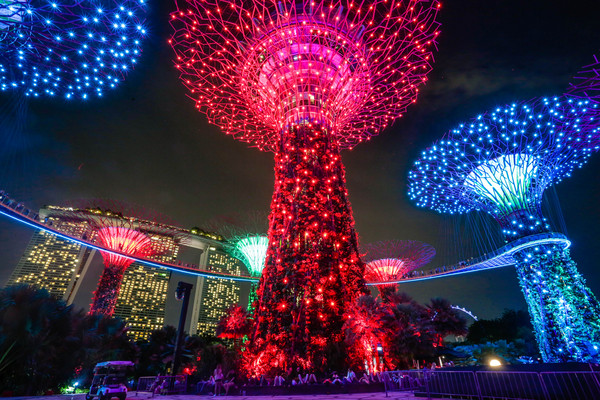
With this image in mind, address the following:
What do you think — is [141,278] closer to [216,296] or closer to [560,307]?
[216,296]

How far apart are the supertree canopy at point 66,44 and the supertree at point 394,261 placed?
102 feet

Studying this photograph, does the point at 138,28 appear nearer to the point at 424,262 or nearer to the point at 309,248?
the point at 309,248

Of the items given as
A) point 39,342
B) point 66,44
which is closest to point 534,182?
point 66,44

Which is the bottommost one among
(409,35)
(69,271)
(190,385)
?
(190,385)

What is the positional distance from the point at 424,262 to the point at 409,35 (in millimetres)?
27490

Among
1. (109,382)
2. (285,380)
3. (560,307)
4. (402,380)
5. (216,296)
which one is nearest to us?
(285,380)

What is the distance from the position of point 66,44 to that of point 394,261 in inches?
1335

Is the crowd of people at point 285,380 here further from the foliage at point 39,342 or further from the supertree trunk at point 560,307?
the supertree trunk at point 560,307

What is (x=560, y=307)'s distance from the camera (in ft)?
53.2

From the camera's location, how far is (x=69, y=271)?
76625 millimetres

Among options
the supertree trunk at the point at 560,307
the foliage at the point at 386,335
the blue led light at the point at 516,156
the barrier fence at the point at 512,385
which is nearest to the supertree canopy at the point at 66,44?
the foliage at the point at 386,335

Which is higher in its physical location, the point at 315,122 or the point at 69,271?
the point at 69,271

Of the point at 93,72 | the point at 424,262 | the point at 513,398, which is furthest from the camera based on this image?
the point at 424,262

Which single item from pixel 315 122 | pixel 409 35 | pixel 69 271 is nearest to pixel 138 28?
pixel 315 122
